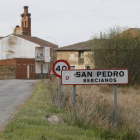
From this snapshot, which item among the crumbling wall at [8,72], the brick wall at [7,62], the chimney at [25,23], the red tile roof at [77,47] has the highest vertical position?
the chimney at [25,23]

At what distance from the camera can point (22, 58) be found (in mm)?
67562

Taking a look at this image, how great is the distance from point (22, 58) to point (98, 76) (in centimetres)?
5875

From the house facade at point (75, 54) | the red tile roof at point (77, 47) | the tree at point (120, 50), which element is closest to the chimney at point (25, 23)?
the red tile roof at point (77, 47)

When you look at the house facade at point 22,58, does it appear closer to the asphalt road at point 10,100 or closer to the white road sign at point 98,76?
the asphalt road at point 10,100

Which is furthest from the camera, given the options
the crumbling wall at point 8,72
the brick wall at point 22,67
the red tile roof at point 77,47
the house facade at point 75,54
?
the brick wall at point 22,67

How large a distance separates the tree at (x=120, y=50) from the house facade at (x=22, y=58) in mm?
35804

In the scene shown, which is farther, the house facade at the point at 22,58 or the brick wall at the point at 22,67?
the brick wall at the point at 22,67

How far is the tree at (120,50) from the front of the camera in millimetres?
31875

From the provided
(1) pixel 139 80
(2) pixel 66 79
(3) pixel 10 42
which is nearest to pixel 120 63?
(1) pixel 139 80

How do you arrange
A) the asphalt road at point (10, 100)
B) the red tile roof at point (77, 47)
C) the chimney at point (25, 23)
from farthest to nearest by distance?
1. the chimney at point (25, 23)
2. the red tile roof at point (77, 47)
3. the asphalt road at point (10, 100)

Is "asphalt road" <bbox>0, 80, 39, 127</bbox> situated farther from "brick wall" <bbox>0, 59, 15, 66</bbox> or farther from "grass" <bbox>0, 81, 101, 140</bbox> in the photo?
"brick wall" <bbox>0, 59, 15, 66</bbox>

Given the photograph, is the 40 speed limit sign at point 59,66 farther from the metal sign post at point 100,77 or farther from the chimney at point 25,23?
the chimney at point 25,23

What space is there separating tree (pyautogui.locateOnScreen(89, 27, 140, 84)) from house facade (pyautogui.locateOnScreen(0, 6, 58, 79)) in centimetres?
3580

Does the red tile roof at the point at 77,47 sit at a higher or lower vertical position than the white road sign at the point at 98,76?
higher
